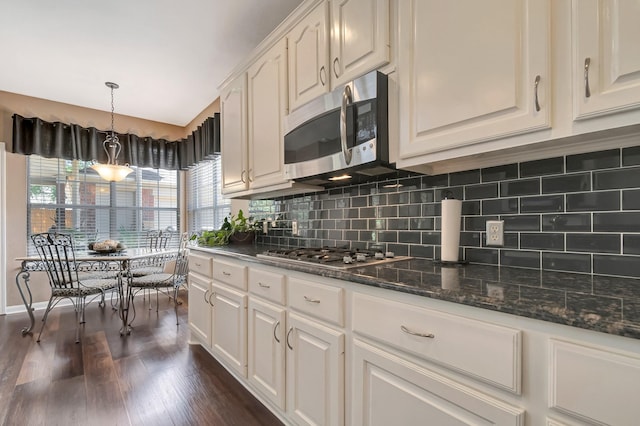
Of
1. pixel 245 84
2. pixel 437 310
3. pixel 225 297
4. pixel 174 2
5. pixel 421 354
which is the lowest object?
pixel 225 297

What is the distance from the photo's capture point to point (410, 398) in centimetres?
98

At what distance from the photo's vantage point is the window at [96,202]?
408cm

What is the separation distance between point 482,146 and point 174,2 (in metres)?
2.38

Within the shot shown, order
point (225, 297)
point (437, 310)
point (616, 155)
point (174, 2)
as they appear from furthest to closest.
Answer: point (174, 2) < point (225, 297) < point (616, 155) < point (437, 310)

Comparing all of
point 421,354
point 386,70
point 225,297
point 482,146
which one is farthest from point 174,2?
point 421,354

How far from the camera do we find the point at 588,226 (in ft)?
3.62

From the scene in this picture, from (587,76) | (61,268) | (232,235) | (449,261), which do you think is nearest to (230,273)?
(232,235)

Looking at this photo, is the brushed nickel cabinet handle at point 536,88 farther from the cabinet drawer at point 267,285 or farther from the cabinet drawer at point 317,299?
the cabinet drawer at point 267,285

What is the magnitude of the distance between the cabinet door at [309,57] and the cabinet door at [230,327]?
1.29 meters

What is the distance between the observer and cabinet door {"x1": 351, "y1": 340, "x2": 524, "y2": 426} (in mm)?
808

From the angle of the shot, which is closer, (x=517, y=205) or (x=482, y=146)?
(x=482, y=146)

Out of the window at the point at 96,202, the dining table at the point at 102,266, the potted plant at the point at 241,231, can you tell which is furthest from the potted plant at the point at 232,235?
the window at the point at 96,202

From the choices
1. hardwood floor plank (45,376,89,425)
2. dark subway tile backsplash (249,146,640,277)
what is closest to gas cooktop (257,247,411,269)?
dark subway tile backsplash (249,146,640,277)

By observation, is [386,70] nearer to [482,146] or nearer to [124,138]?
[482,146]
